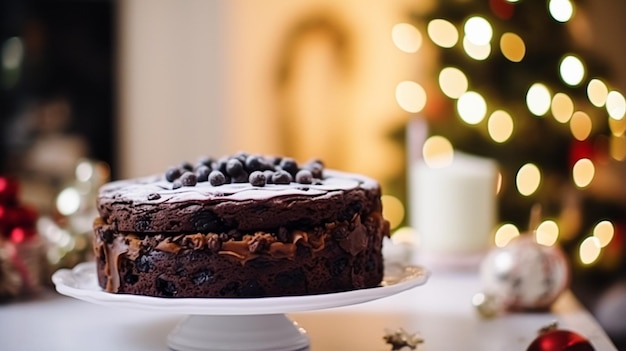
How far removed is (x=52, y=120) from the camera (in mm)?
3680

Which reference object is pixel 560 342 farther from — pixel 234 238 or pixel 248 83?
pixel 248 83

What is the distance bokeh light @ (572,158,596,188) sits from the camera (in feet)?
8.52

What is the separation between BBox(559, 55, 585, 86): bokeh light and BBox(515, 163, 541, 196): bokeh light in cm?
26

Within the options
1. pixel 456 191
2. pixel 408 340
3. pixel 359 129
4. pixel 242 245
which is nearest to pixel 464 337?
pixel 408 340

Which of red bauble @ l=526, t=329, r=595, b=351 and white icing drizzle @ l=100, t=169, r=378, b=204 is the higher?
white icing drizzle @ l=100, t=169, r=378, b=204

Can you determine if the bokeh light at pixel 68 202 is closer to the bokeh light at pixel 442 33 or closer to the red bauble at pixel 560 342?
Answer: the red bauble at pixel 560 342

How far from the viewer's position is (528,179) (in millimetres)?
2600

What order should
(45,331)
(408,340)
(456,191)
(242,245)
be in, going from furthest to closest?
(456,191)
(45,331)
(408,340)
(242,245)

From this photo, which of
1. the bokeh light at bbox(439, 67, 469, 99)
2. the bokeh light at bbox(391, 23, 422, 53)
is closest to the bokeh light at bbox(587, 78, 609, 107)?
the bokeh light at bbox(439, 67, 469, 99)

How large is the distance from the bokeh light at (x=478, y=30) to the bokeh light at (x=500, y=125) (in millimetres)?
209

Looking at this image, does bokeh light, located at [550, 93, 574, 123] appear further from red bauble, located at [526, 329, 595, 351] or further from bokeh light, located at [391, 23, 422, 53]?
red bauble, located at [526, 329, 595, 351]

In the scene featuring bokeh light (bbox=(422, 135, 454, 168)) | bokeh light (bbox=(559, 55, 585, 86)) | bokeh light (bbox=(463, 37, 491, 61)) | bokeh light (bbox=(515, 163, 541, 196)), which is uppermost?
bokeh light (bbox=(463, 37, 491, 61))

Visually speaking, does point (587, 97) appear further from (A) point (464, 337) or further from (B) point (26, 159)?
(B) point (26, 159)

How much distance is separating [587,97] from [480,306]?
122 centimetres
